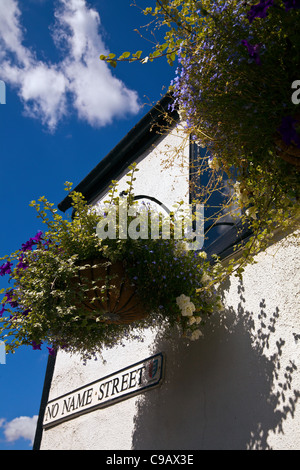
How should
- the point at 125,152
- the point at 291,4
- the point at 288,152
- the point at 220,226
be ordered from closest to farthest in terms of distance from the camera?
the point at 291,4 < the point at 288,152 < the point at 220,226 < the point at 125,152

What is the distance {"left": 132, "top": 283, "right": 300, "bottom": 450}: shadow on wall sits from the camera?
9.01ft

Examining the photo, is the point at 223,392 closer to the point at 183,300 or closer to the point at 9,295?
the point at 183,300

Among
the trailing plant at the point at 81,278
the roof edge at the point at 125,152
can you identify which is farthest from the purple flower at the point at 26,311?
the roof edge at the point at 125,152

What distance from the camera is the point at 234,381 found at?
3.03 metres

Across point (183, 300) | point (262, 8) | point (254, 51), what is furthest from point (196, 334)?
point (262, 8)

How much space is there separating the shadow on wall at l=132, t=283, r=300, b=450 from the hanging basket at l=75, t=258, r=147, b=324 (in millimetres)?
739

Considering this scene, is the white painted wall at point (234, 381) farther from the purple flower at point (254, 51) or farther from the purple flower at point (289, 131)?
the purple flower at point (254, 51)

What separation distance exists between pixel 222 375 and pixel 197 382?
0.90 feet

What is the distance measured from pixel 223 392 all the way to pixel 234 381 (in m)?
0.12

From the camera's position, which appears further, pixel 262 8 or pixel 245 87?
pixel 245 87

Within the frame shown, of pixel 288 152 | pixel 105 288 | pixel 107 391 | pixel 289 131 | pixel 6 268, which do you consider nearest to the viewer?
Result: pixel 289 131

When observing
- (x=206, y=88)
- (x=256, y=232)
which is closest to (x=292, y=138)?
(x=206, y=88)

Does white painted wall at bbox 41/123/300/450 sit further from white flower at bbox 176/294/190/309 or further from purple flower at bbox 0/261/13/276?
purple flower at bbox 0/261/13/276

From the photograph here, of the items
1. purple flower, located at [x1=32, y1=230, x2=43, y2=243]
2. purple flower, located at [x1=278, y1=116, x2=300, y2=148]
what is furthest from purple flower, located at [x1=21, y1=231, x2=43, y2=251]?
purple flower, located at [x1=278, y1=116, x2=300, y2=148]
